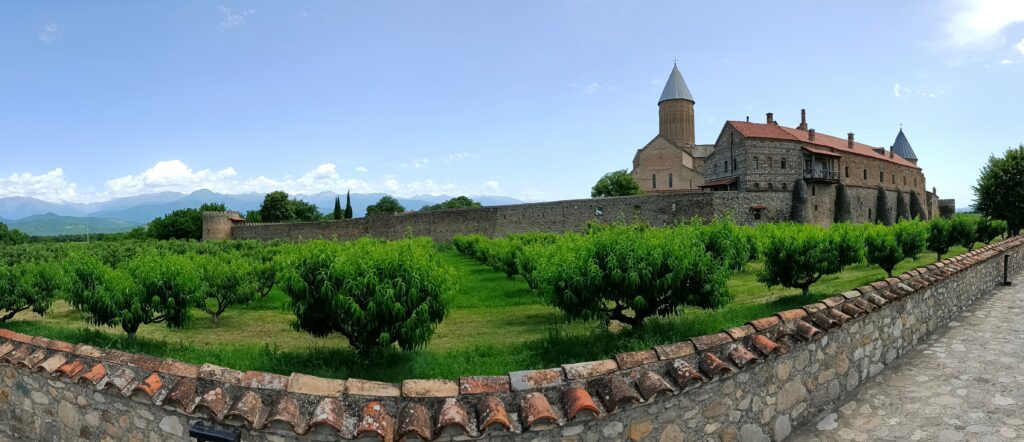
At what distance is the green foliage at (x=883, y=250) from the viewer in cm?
1510

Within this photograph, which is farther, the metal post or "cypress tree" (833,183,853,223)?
"cypress tree" (833,183,853,223)

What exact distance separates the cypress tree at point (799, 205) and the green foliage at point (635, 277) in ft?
112

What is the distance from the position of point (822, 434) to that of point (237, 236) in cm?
5802

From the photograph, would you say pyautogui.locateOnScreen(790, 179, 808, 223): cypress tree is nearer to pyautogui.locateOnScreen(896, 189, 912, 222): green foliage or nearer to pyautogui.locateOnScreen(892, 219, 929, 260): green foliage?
pyautogui.locateOnScreen(896, 189, 912, 222): green foliage

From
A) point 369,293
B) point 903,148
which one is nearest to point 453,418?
point 369,293

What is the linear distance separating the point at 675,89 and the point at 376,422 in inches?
2539

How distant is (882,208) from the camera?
48.7 m

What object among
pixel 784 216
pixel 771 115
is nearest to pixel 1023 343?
pixel 784 216

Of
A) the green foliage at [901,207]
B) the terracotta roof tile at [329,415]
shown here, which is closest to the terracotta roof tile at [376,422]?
the terracotta roof tile at [329,415]

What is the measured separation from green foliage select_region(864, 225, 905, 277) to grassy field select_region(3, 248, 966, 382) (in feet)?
2.13

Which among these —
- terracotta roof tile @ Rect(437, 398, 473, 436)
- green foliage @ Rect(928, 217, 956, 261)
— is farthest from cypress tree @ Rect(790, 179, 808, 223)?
terracotta roof tile @ Rect(437, 398, 473, 436)

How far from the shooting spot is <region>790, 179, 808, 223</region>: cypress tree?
→ 38812 mm

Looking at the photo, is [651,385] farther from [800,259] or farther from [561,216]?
[561,216]

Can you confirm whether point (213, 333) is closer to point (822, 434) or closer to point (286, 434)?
point (286, 434)
